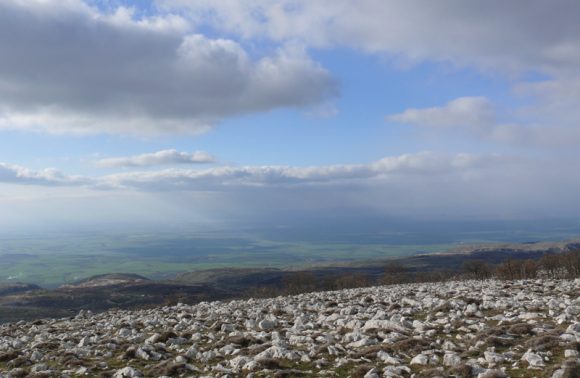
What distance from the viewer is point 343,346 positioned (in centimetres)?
1642

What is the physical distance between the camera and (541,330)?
52.6 ft

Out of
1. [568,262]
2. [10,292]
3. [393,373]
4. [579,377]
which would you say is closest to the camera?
[579,377]

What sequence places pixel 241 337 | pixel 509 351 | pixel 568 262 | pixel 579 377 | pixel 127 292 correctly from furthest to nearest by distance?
pixel 127 292 → pixel 568 262 → pixel 241 337 → pixel 509 351 → pixel 579 377

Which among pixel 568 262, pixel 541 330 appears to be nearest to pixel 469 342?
pixel 541 330

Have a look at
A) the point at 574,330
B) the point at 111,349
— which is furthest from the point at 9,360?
the point at 574,330

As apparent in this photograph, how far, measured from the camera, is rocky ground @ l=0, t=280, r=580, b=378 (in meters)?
13.0

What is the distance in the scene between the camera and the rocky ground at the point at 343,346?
42.8 ft

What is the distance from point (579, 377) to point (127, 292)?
164 metres

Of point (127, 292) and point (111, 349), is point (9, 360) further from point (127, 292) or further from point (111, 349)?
point (127, 292)

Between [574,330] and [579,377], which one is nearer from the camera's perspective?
[579,377]

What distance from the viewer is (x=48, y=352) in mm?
19875

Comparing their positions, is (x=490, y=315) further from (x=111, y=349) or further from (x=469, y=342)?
(x=111, y=349)

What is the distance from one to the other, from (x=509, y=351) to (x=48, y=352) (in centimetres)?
1938

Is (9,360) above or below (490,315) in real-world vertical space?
below
